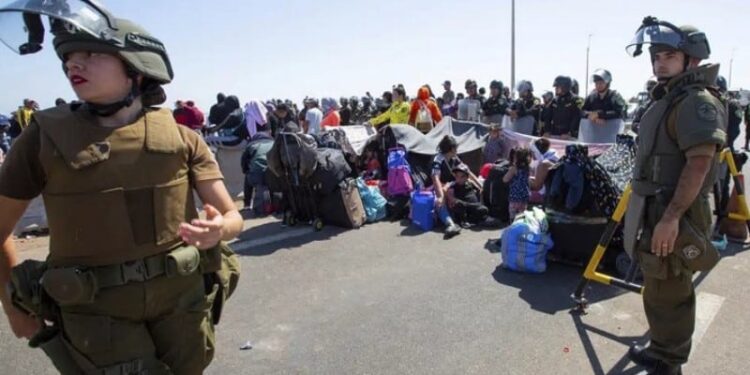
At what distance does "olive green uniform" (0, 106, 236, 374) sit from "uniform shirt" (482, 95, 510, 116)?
9.41 m

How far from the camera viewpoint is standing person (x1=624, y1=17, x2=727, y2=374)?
8.66 feet

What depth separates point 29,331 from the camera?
190cm

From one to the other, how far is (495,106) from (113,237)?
383 inches

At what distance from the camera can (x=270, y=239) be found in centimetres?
654

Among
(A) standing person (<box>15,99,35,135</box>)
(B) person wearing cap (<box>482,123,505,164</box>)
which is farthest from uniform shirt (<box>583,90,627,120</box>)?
(A) standing person (<box>15,99,35,135</box>)

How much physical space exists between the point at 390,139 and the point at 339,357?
5496mm

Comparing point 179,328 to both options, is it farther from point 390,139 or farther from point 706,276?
point 390,139

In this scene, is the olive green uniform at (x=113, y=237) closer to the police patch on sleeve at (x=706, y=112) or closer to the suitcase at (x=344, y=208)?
the police patch on sleeve at (x=706, y=112)


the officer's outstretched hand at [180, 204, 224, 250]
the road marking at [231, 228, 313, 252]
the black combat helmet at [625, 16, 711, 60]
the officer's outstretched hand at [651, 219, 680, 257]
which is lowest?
the road marking at [231, 228, 313, 252]

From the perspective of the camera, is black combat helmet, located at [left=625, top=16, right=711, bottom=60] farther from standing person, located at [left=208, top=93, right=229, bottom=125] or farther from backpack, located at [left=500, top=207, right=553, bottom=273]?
standing person, located at [left=208, top=93, right=229, bottom=125]

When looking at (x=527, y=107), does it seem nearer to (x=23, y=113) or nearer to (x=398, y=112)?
(x=398, y=112)

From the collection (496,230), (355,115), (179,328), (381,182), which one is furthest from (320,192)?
(355,115)

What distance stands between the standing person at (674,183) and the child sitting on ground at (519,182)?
3643 millimetres

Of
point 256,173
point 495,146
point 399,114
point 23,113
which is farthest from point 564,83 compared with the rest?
point 23,113
